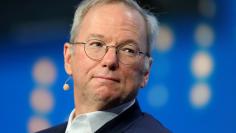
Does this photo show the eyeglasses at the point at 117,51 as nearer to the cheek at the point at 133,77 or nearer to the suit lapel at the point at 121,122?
the cheek at the point at 133,77

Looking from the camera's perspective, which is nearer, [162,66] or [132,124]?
[132,124]

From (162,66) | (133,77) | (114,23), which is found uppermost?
(114,23)

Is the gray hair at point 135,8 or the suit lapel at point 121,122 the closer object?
the suit lapel at point 121,122

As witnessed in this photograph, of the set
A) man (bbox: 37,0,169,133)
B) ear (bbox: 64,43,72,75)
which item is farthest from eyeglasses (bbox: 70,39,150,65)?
ear (bbox: 64,43,72,75)

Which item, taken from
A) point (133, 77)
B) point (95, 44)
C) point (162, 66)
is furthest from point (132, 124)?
point (162, 66)

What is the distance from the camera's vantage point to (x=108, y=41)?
1.33m

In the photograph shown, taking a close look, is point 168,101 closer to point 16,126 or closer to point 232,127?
point 232,127

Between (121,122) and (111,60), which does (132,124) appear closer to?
(121,122)

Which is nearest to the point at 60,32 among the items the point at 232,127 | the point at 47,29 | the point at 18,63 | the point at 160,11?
the point at 47,29

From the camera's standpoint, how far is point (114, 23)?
4.41 feet

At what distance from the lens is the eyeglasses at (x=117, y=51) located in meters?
1.32

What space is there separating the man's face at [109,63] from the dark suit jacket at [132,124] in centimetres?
4

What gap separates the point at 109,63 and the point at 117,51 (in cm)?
6

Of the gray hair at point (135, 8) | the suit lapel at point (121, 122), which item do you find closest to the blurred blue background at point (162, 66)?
the gray hair at point (135, 8)
